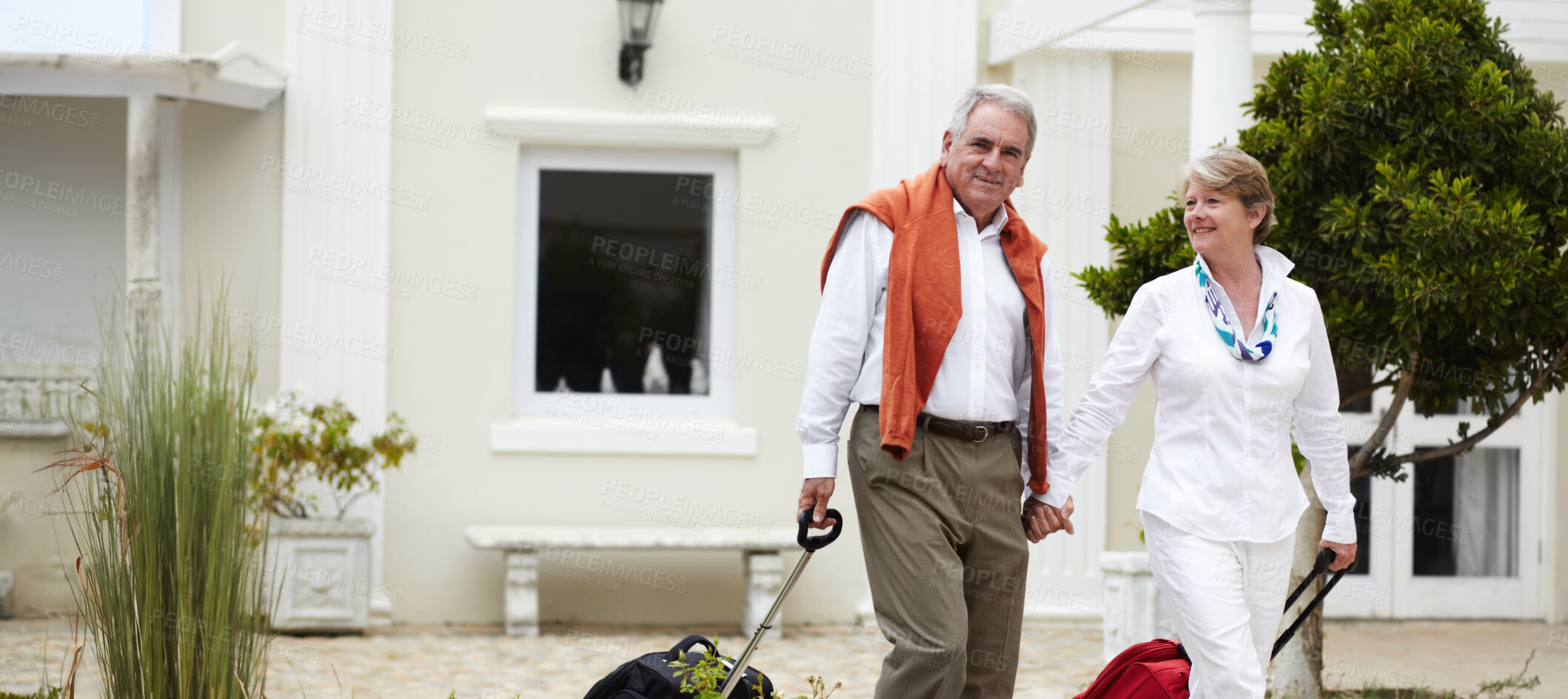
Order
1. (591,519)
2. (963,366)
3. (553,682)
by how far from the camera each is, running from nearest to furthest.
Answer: (963,366) < (553,682) < (591,519)

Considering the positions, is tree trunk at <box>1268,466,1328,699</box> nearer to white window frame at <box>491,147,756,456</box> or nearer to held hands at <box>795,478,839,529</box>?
held hands at <box>795,478,839,529</box>

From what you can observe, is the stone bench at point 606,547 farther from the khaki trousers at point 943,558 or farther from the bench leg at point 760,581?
the khaki trousers at point 943,558

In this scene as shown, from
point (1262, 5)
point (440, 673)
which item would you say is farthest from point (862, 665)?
point (1262, 5)

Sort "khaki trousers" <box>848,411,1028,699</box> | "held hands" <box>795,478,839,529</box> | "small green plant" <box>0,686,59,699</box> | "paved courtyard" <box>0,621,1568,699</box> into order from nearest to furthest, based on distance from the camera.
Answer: "khaki trousers" <box>848,411,1028,699</box>, "held hands" <box>795,478,839,529</box>, "small green plant" <box>0,686,59,699</box>, "paved courtyard" <box>0,621,1568,699</box>

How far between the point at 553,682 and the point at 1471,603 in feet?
15.5

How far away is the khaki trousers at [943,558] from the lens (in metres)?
2.88

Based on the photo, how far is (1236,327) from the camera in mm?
3102

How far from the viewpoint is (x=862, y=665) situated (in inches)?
230

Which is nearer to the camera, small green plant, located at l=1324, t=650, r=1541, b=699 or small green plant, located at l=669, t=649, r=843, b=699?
small green plant, located at l=669, t=649, r=843, b=699

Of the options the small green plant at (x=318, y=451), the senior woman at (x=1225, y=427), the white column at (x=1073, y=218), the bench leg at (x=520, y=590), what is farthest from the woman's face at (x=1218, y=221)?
the small green plant at (x=318, y=451)

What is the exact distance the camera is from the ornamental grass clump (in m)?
3.09

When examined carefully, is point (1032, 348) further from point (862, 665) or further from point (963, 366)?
point (862, 665)

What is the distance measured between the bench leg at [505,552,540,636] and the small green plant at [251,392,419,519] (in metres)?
0.69

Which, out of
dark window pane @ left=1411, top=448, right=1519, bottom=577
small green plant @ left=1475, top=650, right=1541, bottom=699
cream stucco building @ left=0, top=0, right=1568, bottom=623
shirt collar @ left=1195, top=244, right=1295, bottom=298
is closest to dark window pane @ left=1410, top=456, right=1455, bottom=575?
dark window pane @ left=1411, top=448, right=1519, bottom=577
